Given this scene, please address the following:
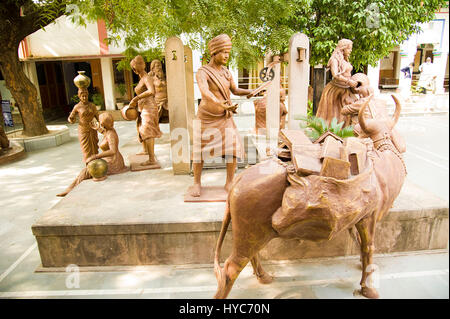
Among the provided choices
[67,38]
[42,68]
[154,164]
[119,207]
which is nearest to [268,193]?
[119,207]

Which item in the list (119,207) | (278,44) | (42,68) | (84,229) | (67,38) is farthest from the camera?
(42,68)

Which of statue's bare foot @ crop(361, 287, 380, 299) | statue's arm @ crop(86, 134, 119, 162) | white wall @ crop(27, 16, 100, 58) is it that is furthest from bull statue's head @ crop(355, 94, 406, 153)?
white wall @ crop(27, 16, 100, 58)

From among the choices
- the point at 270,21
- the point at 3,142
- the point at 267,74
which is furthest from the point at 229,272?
the point at 3,142

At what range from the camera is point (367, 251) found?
2578mm

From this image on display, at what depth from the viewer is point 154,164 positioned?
217 inches

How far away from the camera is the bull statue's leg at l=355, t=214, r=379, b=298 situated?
2432mm

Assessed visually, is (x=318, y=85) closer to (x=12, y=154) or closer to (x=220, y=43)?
(x=220, y=43)

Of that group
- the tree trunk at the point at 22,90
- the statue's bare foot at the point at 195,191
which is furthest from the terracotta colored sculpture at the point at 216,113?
the tree trunk at the point at 22,90

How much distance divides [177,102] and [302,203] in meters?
3.44

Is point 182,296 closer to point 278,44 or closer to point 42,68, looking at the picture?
point 278,44

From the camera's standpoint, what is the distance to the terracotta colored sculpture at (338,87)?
188 inches

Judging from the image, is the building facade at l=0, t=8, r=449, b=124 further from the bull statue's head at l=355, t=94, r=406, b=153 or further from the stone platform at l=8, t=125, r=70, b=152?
the bull statue's head at l=355, t=94, r=406, b=153

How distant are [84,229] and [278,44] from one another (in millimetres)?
5058

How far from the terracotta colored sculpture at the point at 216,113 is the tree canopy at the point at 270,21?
2.34m
